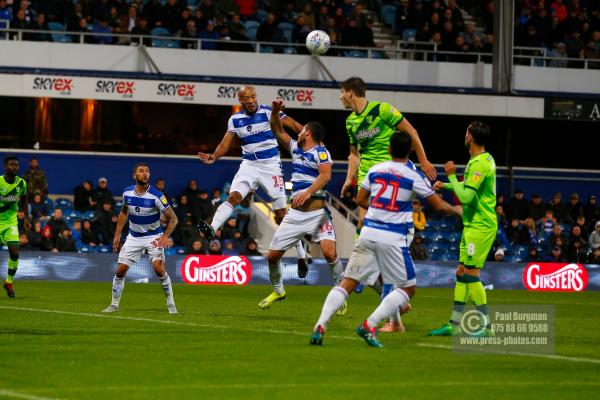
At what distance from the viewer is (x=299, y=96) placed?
33.7m

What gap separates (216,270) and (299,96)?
23.6 feet

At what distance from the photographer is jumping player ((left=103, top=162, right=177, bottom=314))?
637 inches

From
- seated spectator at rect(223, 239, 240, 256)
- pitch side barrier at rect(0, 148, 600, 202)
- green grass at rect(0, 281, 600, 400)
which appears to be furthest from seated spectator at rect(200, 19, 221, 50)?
green grass at rect(0, 281, 600, 400)

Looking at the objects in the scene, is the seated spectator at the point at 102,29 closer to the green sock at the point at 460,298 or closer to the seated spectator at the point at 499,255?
the seated spectator at the point at 499,255

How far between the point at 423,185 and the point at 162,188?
66.4 feet

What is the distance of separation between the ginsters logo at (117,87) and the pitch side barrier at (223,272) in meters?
6.43

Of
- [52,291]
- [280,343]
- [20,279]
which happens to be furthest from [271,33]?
[280,343]

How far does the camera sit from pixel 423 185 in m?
11.1

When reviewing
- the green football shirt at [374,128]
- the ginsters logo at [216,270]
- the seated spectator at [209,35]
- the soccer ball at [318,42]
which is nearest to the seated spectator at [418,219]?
the ginsters logo at [216,270]

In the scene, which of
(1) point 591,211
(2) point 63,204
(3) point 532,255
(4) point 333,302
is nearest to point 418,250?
(3) point 532,255

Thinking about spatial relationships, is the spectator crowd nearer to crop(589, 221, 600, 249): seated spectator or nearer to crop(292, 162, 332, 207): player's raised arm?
crop(589, 221, 600, 249): seated spectator

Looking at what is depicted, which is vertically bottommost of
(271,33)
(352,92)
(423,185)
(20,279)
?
(20,279)

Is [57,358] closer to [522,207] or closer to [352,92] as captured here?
[352,92]

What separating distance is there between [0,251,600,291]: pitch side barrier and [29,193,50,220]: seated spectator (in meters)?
2.11
